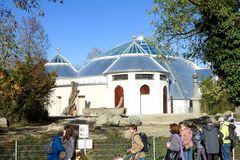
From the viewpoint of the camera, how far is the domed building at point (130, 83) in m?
46.6

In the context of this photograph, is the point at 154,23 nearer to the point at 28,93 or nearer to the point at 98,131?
the point at 98,131

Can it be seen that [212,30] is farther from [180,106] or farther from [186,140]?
[180,106]

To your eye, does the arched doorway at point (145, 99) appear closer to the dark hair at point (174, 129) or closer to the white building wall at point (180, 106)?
the white building wall at point (180, 106)

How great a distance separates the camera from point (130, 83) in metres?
46.4

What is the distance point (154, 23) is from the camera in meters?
20.6

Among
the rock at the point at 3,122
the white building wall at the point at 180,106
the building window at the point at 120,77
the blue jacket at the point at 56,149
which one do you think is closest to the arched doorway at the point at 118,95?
the building window at the point at 120,77

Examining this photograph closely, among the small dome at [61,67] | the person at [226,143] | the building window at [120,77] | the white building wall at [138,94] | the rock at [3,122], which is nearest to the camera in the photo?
the person at [226,143]

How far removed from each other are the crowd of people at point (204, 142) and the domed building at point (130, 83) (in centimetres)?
2986

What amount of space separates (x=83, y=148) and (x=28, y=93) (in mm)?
17268

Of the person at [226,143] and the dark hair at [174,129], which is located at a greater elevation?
the dark hair at [174,129]

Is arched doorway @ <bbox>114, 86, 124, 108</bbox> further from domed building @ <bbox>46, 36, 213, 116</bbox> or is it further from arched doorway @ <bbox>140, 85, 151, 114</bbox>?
arched doorway @ <bbox>140, 85, 151, 114</bbox>

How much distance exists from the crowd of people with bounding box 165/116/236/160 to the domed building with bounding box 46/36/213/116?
2986 cm

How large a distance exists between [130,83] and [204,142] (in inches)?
1330

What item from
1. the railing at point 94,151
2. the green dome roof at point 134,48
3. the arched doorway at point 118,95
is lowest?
the railing at point 94,151
